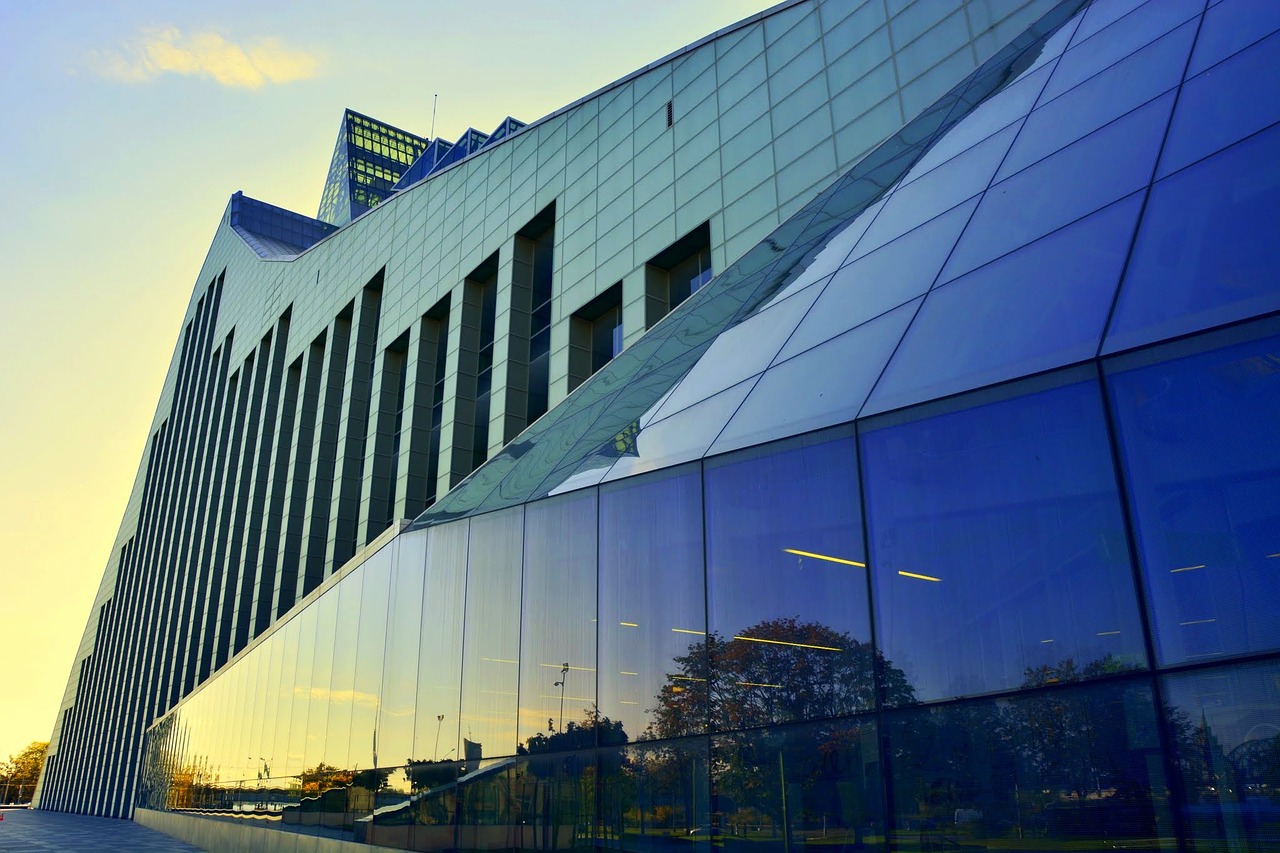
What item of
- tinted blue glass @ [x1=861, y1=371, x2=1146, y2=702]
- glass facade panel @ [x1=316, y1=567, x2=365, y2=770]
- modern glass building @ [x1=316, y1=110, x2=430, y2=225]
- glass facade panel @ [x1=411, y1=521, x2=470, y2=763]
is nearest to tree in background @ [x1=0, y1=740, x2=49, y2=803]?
modern glass building @ [x1=316, y1=110, x2=430, y2=225]

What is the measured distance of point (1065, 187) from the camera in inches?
373

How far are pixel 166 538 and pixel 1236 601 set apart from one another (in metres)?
78.5

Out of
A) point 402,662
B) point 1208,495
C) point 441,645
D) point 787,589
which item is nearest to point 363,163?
point 402,662

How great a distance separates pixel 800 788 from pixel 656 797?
2.26m

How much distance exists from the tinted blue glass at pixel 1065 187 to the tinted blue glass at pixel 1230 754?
4.55 meters

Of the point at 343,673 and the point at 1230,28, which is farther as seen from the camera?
the point at 343,673

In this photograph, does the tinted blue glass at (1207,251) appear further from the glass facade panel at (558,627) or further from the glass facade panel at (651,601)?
the glass facade panel at (558,627)

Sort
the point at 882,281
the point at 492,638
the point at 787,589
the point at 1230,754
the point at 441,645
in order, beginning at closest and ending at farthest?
the point at 1230,754, the point at 787,589, the point at 882,281, the point at 492,638, the point at 441,645

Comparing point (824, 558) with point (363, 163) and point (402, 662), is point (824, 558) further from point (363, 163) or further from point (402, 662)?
point (363, 163)

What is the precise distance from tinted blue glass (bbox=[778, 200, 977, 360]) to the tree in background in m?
200

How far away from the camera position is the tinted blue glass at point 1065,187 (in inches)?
355

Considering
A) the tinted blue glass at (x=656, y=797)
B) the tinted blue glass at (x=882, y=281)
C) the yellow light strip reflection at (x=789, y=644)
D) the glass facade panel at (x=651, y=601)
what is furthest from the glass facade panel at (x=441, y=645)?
the tinted blue glass at (x=882, y=281)

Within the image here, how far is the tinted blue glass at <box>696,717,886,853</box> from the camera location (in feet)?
26.1

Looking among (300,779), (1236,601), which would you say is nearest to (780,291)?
(1236,601)
